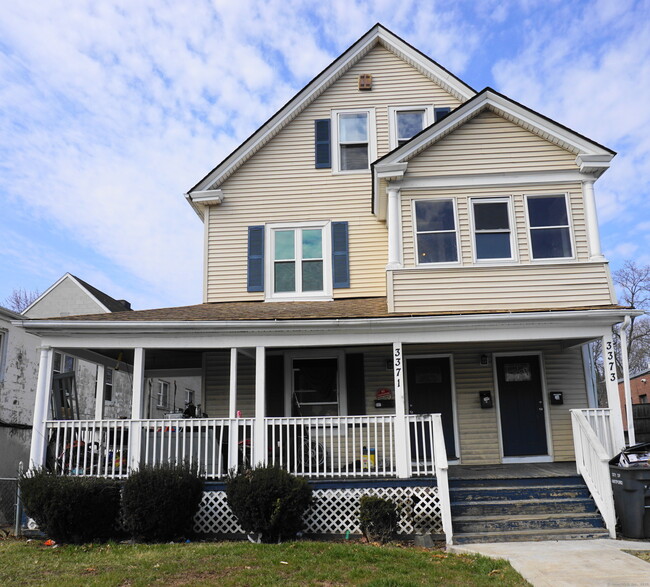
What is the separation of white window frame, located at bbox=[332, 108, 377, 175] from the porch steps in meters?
7.58

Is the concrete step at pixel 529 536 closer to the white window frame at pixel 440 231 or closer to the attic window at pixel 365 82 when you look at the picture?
the white window frame at pixel 440 231

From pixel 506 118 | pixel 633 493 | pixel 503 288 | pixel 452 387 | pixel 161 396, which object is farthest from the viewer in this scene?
pixel 161 396

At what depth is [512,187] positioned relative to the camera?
12086 mm

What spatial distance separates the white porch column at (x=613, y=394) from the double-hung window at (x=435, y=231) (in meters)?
3.06

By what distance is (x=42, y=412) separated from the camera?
10.3 m

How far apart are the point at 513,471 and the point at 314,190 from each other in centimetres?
742

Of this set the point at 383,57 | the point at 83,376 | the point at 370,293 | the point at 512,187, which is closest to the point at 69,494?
the point at 370,293

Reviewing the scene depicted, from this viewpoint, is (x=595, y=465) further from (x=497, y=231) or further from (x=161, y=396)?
(x=161, y=396)

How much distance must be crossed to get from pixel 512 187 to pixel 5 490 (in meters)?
11.4

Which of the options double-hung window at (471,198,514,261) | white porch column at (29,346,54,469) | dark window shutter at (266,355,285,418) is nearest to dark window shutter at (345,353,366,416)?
dark window shutter at (266,355,285,418)

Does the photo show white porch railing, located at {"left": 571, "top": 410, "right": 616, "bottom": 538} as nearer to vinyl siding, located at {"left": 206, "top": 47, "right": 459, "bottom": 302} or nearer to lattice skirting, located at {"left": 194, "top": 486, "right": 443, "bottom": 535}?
lattice skirting, located at {"left": 194, "top": 486, "right": 443, "bottom": 535}

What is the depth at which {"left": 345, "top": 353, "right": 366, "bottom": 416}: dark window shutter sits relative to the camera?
41.4 feet

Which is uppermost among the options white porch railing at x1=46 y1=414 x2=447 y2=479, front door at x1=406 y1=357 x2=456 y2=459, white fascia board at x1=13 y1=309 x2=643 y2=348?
white fascia board at x1=13 y1=309 x2=643 y2=348

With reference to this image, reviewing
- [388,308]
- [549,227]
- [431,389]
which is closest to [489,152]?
[549,227]
